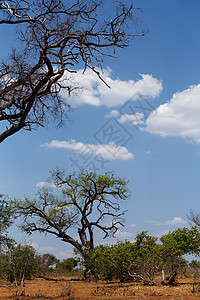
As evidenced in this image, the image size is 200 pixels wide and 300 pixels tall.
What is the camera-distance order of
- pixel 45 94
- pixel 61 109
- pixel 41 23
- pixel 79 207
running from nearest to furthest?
pixel 41 23
pixel 45 94
pixel 61 109
pixel 79 207

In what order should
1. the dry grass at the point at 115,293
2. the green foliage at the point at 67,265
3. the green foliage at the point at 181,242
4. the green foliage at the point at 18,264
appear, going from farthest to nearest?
the green foliage at the point at 67,265 < the green foliage at the point at 18,264 < the green foliage at the point at 181,242 < the dry grass at the point at 115,293

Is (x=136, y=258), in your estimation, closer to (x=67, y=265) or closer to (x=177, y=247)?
(x=177, y=247)

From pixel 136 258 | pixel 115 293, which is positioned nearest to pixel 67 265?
pixel 136 258

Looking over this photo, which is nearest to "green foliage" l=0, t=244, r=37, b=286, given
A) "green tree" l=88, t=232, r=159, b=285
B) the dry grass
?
the dry grass

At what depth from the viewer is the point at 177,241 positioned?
1587cm

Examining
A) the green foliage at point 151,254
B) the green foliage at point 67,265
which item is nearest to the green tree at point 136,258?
the green foliage at point 151,254

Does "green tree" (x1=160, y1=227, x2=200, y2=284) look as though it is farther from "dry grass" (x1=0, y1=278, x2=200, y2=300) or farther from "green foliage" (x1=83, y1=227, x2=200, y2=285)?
"dry grass" (x1=0, y1=278, x2=200, y2=300)

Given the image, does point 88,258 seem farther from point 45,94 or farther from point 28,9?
point 28,9

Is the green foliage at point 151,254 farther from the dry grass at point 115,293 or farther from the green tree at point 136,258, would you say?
the dry grass at point 115,293

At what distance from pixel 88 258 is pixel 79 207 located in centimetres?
390

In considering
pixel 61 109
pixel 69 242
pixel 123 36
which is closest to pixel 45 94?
pixel 61 109

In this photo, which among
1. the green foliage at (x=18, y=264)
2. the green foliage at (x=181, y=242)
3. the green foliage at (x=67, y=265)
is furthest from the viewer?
the green foliage at (x=67, y=265)

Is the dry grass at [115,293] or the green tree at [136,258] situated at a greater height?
the green tree at [136,258]

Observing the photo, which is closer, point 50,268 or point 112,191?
point 112,191
